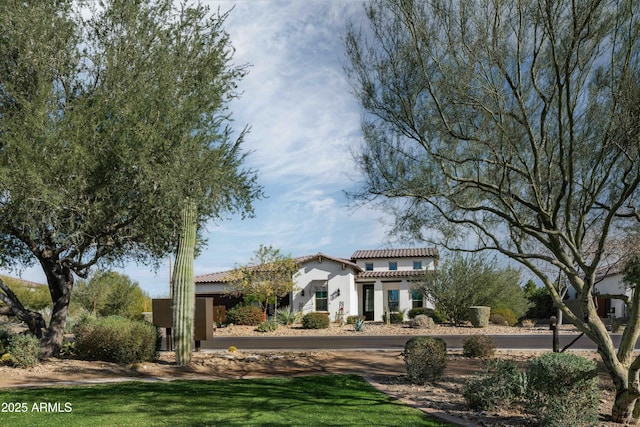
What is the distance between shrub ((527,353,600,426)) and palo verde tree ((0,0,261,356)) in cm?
955

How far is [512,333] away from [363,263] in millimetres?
18334

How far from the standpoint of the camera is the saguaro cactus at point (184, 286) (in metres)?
15.2

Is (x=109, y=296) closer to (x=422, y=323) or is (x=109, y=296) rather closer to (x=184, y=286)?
(x=422, y=323)

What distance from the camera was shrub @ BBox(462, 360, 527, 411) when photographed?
31.7 ft

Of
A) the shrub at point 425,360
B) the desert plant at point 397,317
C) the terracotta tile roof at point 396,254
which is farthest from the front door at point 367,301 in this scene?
the shrub at point 425,360

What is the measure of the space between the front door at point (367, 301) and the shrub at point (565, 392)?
33630 millimetres

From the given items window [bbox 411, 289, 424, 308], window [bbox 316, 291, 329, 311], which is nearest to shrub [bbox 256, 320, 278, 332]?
window [bbox 316, 291, 329, 311]

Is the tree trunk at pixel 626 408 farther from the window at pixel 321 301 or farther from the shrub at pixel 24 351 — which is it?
the window at pixel 321 301

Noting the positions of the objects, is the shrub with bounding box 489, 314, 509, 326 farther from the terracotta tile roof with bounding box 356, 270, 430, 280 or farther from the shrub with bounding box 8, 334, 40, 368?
the shrub with bounding box 8, 334, 40, 368

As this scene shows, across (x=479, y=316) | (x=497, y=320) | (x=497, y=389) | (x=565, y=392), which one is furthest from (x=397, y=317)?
(x=565, y=392)

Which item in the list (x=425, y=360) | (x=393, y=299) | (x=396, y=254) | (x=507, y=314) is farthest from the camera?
(x=396, y=254)

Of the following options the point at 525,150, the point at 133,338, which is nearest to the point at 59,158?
the point at 133,338

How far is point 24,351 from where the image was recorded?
14.6 metres

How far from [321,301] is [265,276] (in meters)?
7.25
